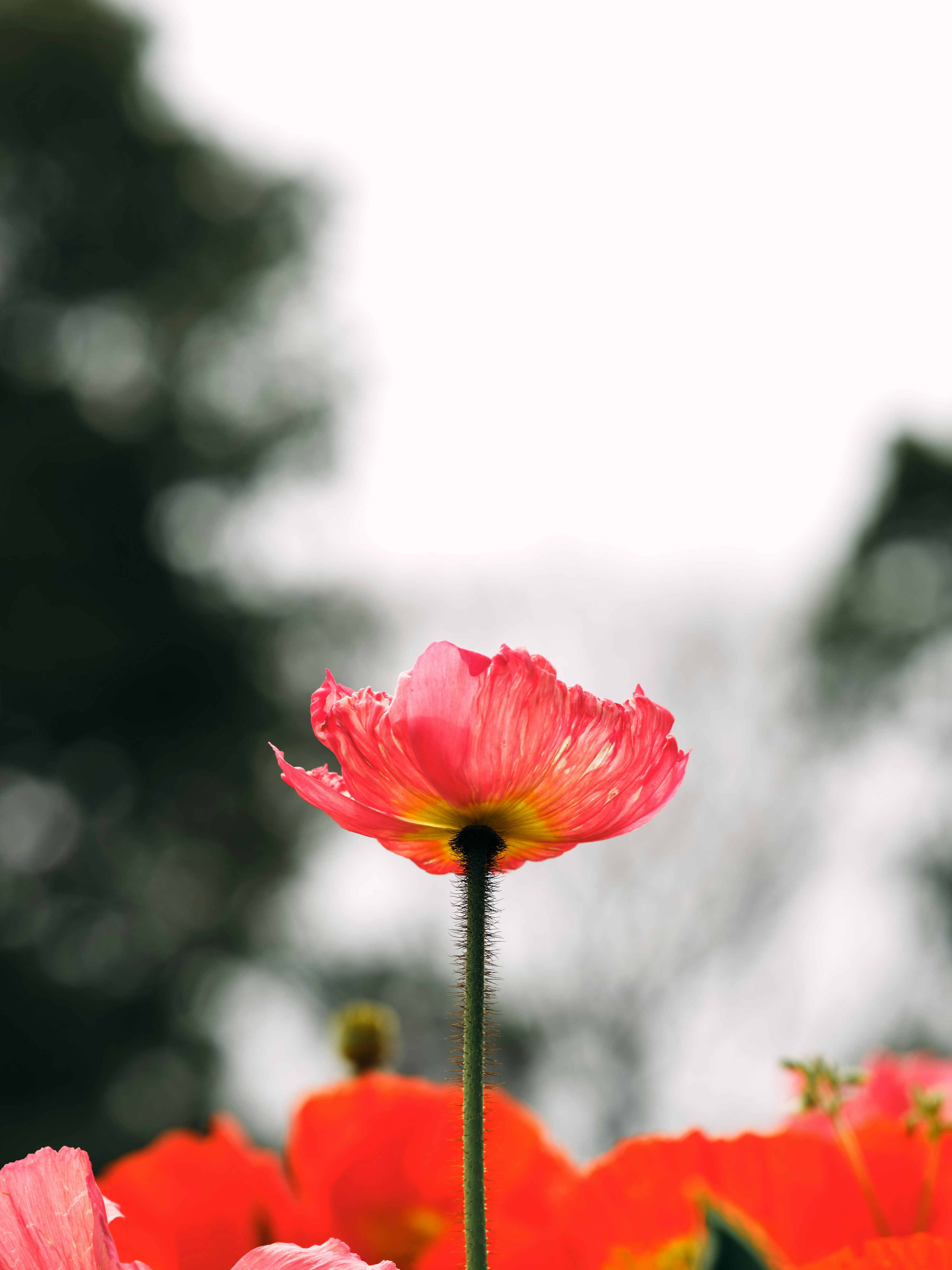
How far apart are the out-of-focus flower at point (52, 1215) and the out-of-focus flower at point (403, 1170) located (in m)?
0.13

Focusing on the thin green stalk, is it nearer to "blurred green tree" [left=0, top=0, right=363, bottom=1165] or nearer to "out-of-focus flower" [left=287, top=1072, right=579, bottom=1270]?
"out-of-focus flower" [left=287, top=1072, right=579, bottom=1270]

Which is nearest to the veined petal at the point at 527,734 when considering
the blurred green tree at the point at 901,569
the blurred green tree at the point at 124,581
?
the blurred green tree at the point at 124,581

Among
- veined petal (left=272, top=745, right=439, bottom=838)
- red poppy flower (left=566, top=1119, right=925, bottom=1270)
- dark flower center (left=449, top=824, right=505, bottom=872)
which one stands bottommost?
red poppy flower (left=566, top=1119, right=925, bottom=1270)

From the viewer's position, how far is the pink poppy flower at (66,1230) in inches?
6.7

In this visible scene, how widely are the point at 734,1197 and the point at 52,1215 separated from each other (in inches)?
6.0

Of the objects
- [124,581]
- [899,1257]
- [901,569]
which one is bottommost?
[899,1257]

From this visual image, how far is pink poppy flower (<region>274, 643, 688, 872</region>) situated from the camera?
0.66ft

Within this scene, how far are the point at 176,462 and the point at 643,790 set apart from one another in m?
6.34

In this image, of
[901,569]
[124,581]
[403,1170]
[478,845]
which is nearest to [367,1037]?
[403,1170]

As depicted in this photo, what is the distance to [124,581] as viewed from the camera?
601 cm

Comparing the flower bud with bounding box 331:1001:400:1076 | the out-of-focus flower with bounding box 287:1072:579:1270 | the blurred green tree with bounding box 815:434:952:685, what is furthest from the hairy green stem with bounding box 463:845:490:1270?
the blurred green tree with bounding box 815:434:952:685

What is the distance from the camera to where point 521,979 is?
199 inches

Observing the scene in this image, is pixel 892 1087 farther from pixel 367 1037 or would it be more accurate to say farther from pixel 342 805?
pixel 342 805

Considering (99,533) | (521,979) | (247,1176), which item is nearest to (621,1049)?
(521,979)
